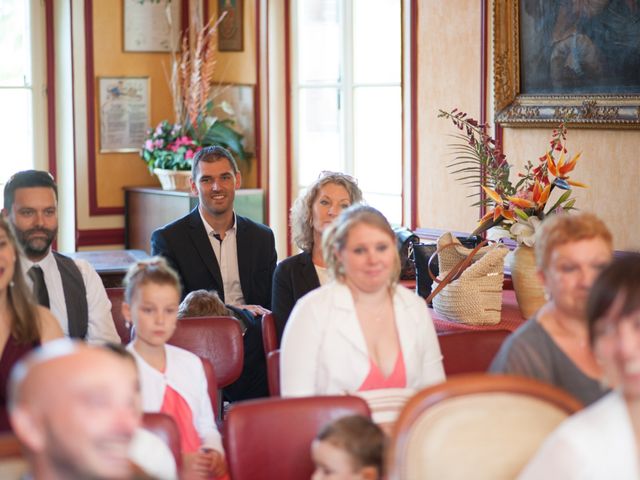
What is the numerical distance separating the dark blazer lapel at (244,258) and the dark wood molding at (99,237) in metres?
3.55

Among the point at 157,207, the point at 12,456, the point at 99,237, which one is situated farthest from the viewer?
the point at 99,237

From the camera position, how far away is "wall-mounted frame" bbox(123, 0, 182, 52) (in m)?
8.06

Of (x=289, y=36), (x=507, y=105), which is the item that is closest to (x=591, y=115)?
(x=507, y=105)

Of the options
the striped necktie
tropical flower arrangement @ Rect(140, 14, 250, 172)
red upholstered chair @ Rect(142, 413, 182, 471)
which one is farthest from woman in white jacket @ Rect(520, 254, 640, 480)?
tropical flower arrangement @ Rect(140, 14, 250, 172)

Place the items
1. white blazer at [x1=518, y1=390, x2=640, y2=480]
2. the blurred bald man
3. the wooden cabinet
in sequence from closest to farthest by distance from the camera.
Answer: the blurred bald man → white blazer at [x1=518, y1=390, x2=640, y2=480] → the wooden cabinet

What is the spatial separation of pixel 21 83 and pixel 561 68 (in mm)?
4237

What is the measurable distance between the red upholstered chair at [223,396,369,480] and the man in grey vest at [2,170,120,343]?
1.09 m

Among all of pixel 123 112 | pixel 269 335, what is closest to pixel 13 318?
pixel 269 335

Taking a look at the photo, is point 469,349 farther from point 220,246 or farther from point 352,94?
point 352,94

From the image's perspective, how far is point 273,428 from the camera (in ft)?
8.45

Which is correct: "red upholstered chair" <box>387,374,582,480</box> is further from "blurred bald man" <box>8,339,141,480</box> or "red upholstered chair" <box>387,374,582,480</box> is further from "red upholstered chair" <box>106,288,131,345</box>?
"red upholstered chair" <box>106,288,131,345</box>

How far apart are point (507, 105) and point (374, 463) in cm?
370

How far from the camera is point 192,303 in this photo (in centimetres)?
421

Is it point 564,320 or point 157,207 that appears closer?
point 564,320
